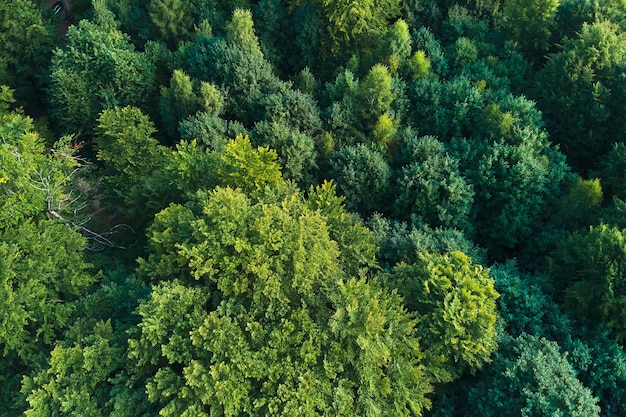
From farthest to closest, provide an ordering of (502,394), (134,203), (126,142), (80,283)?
(126,142)
(134,203)
(80,283)
(502,394)

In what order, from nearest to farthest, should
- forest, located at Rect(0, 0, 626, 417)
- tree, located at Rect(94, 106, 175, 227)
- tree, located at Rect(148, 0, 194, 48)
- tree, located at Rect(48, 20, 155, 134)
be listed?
forest, located at Rect(0, 0, 626, 417) < tree, located at Rect(94, 106, 175, 227) < tree, located at Rect(48, 20, 155, 134) < tree, located at Rect(148, 0, 194, 48)

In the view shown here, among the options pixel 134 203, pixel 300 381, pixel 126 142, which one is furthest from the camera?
pixel 126 142

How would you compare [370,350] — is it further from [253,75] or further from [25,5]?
[25,5]

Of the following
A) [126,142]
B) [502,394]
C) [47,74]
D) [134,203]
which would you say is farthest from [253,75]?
[502,394]

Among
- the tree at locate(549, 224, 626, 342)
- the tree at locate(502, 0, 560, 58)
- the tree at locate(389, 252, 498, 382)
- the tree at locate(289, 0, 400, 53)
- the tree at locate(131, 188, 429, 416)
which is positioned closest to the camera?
the tree at locate(131, 188, 429, 416)

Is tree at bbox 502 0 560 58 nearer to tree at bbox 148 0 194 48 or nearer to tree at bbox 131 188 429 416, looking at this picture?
tree at bbox 131 188 429 416

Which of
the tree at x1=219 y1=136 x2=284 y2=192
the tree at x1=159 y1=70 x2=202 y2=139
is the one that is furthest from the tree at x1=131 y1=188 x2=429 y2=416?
the tree at x1=159 y1=70 x2=202 y2=139
